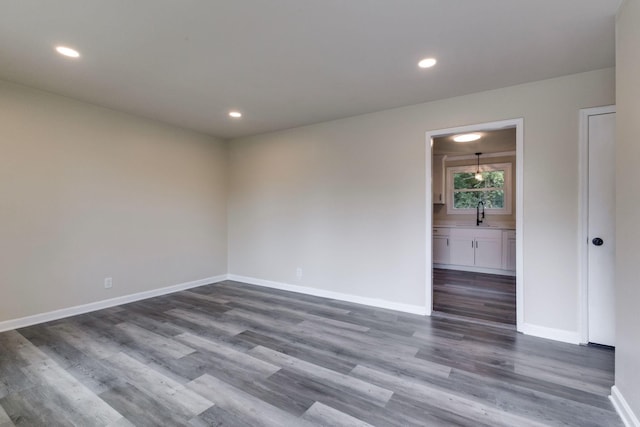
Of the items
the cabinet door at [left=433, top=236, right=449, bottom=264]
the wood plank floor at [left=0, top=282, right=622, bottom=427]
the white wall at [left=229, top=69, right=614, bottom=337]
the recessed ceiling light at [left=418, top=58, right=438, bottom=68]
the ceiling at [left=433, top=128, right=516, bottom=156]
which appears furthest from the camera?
the cabinet door at [left=433, top=236, right=449, bottom=264]

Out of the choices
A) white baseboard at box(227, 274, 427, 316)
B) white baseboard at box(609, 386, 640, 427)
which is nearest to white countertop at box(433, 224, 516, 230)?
white baseboard at box(227, 274, 427, 316)

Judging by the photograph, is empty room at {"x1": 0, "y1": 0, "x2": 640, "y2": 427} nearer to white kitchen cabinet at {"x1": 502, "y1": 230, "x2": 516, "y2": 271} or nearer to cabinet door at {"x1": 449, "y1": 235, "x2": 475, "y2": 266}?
white kitchen cabinet at {"x1": 502, "y1": 230, "x2": 516, "y2": 271}

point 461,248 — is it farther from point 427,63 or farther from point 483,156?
point 427,63

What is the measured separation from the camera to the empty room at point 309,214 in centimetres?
191

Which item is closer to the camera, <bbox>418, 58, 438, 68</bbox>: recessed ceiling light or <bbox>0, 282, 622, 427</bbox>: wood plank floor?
<bbox>0, 282, 622, 427</bbox>: wood plank floor

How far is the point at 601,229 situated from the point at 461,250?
3.53 m

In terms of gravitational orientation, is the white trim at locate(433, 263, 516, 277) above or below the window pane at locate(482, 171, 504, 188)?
below

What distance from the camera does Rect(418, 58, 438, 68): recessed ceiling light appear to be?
2566mm

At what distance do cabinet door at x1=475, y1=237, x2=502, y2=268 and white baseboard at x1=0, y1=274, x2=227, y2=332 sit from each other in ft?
17.2

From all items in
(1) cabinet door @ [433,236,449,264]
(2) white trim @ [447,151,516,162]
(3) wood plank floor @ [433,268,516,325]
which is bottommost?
(3) wood plank floor @ [433,268,516,325]

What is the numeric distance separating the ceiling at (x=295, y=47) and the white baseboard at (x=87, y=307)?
8.14 ft

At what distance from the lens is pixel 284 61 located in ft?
8.52

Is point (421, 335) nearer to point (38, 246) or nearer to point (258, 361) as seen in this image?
point (258, 361)

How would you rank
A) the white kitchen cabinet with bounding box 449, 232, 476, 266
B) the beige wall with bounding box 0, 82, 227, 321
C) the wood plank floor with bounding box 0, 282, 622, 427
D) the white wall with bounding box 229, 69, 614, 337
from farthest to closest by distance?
the white kitchen cabinet with bounding box 449, 232, 476, 266, the beige wall with bounding box 0, 82, 227, 321, the white wall with bounding box 229, 69, 614, 337, the wood plank floor with bounding box 0, 282, 622, 427
